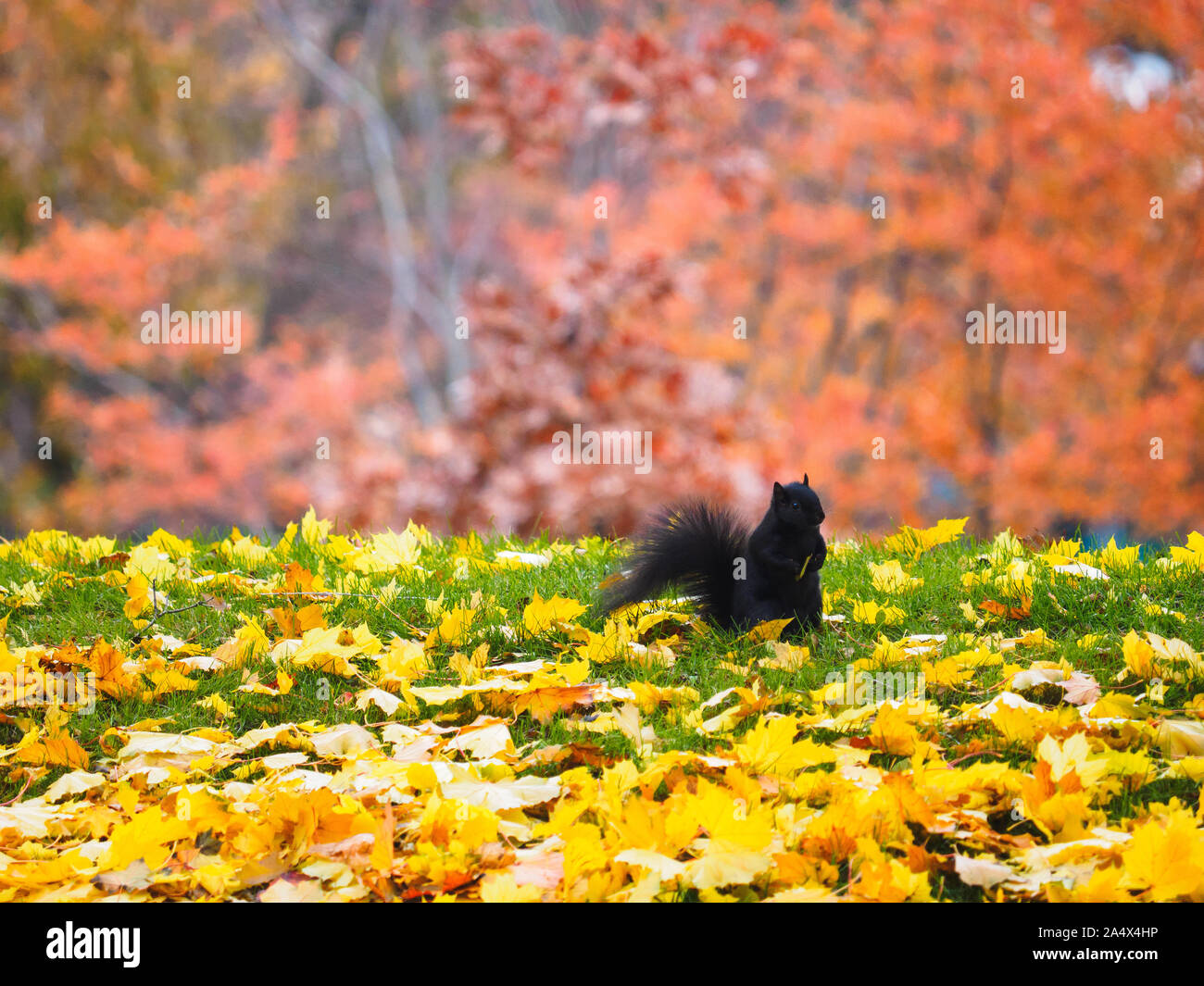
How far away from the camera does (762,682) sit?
2430 millimetres

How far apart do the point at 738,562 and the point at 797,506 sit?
23cm

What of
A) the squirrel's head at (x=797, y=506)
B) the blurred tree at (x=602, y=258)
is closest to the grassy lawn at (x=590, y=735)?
the squirrel's head at (x=797, y=506)

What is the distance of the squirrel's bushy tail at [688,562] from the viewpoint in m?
2.70

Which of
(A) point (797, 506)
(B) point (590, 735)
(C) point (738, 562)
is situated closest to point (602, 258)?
(C) point (738, 562)

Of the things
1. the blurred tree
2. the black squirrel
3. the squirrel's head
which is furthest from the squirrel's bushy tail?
the blurred tree

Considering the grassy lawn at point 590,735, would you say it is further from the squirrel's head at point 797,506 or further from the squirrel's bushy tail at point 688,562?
the squirrel's head at point 797,506

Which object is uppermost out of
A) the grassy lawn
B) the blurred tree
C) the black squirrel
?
the blurred tree

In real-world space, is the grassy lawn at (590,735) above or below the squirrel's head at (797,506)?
below

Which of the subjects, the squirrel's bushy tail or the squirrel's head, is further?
the squirrel's bushy tail

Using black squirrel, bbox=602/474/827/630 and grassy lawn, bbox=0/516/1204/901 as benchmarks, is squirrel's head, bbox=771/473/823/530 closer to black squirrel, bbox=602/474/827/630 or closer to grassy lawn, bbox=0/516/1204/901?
black squirrel, bbox=602/474/827/630

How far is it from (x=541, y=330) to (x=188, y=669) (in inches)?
170

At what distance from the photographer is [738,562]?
272cm

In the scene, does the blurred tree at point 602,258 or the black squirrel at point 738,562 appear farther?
the blurred tree at point 602,258

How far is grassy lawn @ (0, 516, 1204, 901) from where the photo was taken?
1648 millimetres
